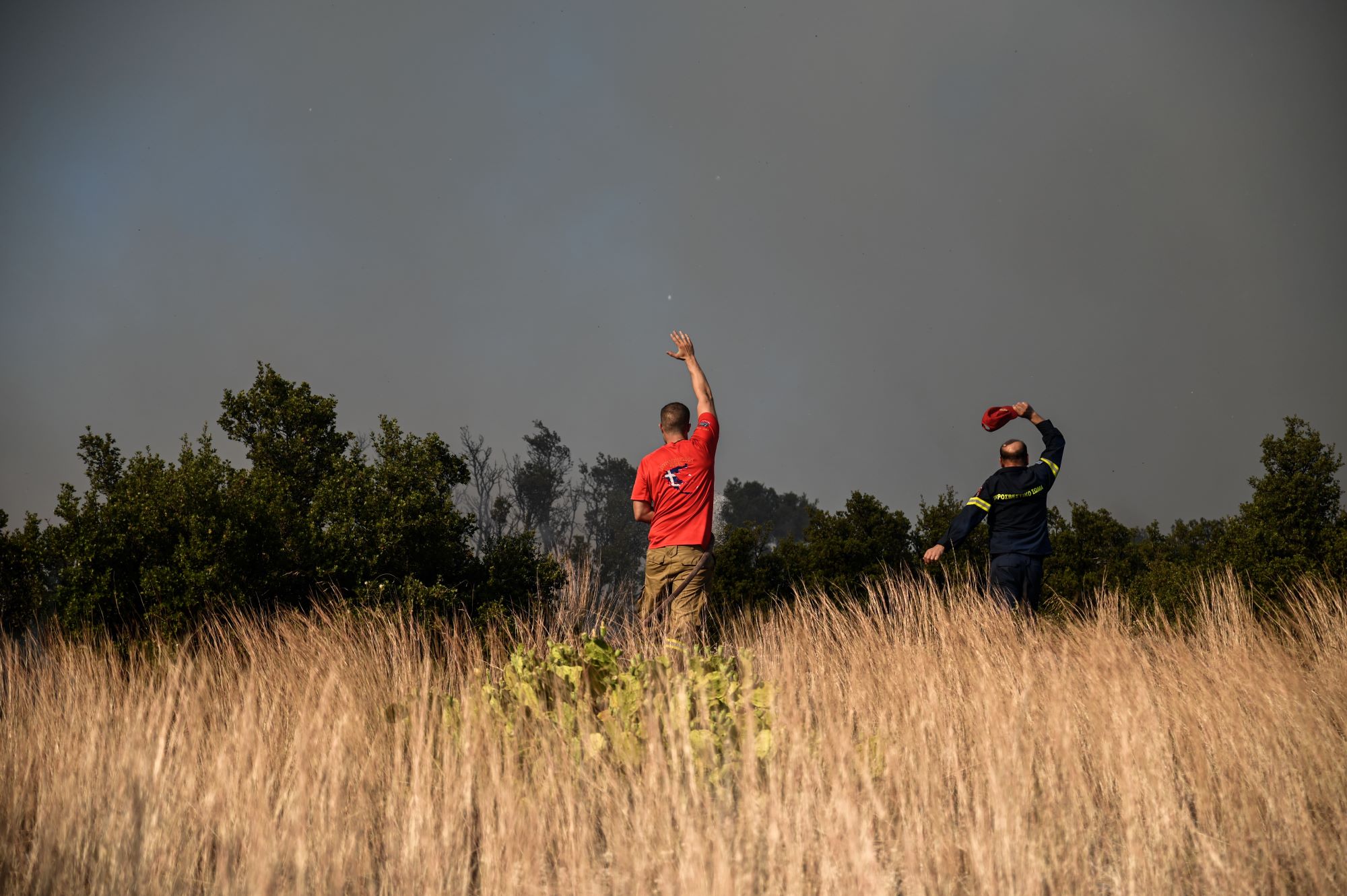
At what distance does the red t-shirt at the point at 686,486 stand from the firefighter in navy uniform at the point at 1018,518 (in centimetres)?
199

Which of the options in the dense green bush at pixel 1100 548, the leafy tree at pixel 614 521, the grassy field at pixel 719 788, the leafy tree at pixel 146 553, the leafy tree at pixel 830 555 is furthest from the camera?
the leafy tree at pixel 614 521

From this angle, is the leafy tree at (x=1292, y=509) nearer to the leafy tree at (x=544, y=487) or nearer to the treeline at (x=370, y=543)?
the treeline at (x=370, y=543)

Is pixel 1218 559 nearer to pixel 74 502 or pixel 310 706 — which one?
pixel 310 706

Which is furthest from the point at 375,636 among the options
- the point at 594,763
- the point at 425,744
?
the point at 594,763

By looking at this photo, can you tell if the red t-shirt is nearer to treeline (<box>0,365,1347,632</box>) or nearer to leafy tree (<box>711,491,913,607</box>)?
treeline (<box>0,365,1347,632</box>)

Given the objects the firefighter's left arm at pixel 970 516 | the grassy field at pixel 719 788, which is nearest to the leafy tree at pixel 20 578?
the grassy field at pixel 719 788

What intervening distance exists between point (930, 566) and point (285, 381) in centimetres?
1271

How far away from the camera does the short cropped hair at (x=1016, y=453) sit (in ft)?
22.7

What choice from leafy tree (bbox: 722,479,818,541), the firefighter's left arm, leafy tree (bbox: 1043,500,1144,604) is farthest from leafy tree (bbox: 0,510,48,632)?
leafy tree (bbox: 722,479,818,541)

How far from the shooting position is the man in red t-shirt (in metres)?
5.68

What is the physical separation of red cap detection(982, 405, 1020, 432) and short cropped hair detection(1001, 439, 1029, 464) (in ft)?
1.56

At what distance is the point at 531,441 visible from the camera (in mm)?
46312

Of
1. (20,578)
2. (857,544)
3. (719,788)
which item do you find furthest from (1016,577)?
(20,578)

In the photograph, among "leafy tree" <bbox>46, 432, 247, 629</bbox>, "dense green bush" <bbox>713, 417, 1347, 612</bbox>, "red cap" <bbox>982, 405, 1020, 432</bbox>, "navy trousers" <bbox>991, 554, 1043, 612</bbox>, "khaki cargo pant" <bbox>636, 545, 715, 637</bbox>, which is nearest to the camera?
"khaki cargo pant" <bbox>636, 545, 715, 637</bbox>
